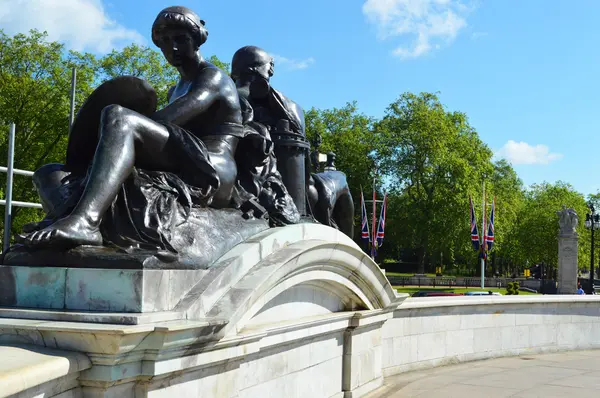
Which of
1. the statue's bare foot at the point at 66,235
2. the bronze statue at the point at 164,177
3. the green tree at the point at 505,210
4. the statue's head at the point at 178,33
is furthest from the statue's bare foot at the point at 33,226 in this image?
the green tree at the point at 505,210

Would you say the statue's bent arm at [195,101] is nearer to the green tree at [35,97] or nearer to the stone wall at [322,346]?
the stone wall at [322,346]

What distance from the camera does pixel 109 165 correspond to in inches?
177

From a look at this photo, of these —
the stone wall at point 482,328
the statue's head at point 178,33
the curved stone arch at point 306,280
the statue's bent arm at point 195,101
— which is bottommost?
the stone wall at point 482,328

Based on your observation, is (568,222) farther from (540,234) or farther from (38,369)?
(38,369)

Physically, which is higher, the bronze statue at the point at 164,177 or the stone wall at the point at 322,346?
the bronze statue at the point at 164,177

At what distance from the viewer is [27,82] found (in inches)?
1168

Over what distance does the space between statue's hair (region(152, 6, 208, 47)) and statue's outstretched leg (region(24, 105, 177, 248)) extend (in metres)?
1.12

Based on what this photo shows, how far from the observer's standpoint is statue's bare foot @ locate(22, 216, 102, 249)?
13.5ft

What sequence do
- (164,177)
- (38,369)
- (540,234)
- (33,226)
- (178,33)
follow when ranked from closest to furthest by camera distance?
(38,369) < (33,226) < (164,177) < (178,33) < (540,234)

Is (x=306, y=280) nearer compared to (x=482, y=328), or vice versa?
(x=306, y=280)

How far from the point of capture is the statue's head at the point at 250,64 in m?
7.38

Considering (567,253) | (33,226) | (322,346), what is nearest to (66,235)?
(33,226)

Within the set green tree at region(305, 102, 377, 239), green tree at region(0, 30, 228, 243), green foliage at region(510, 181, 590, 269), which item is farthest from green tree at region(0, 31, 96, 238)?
green foliage at region(510, 181, 590, 269)

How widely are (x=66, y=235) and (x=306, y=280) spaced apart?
270 centimetres
